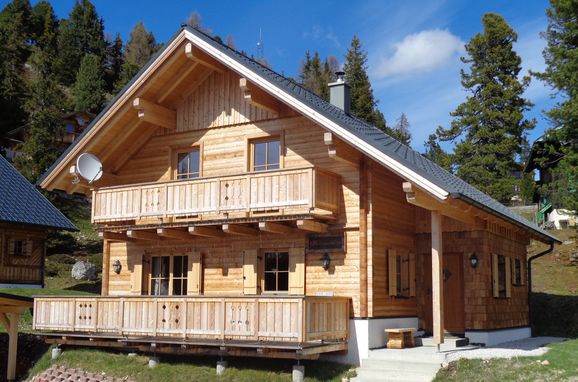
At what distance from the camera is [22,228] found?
103ft

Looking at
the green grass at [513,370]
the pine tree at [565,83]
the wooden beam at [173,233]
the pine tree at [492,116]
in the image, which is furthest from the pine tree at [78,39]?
the green grass at [513,370]

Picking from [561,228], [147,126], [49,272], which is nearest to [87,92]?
[49,272]

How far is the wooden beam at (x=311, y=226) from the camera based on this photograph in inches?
639

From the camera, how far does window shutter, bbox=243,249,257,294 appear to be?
58.9ft

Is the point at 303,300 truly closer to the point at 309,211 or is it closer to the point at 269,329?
the point at 269,329

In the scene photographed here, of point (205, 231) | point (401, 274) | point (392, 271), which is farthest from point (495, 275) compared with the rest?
point (205, 231)

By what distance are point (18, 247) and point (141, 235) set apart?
1503cm

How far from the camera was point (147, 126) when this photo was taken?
2034 cm

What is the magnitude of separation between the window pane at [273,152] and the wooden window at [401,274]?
3767 mm

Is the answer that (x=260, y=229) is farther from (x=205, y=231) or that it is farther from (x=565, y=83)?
(x=565, y=83)

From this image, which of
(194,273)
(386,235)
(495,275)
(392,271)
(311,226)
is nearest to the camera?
(311,226)

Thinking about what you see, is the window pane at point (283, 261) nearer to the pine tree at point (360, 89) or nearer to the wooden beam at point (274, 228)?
the wooden beam at point (274, 228)

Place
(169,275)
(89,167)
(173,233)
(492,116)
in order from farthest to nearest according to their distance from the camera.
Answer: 1. (492,116)
2. (89,167)
3. (169,275)
4. (173,233)

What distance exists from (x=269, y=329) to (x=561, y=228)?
31.4 m
